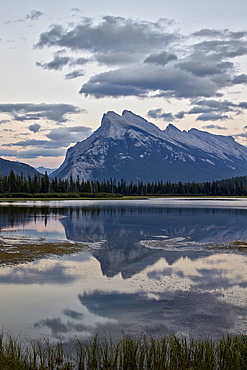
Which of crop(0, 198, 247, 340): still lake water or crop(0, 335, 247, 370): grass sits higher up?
crop(0, 335, 247, 370): grass

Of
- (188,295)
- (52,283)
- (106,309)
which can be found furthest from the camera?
(52,283)

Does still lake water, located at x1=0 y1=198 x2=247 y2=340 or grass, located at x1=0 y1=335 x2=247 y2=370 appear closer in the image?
grass, located at x1=0 y1=335 x2=247 y2=370

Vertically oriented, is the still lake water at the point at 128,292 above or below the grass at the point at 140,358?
below

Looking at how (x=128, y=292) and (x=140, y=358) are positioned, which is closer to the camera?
(x=140, y=358)

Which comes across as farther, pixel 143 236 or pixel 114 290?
pixel 143 236

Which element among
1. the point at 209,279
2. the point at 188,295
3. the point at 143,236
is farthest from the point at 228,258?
the point at 143,236

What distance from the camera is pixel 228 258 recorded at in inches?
1357

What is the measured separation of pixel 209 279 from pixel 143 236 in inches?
941

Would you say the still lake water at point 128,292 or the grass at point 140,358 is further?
the still lake water at point 128,292

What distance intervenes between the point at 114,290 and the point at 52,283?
4375mm

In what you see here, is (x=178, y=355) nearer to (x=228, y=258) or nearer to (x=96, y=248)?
(x=228, y=258)

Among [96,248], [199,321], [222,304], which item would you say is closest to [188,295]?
[222,304]

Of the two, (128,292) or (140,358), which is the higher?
(140,358)

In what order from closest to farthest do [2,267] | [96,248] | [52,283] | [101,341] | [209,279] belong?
1. [101,341]
2. [52,283]
3. [209,279]
4. [2,267]
5. [96,248]
